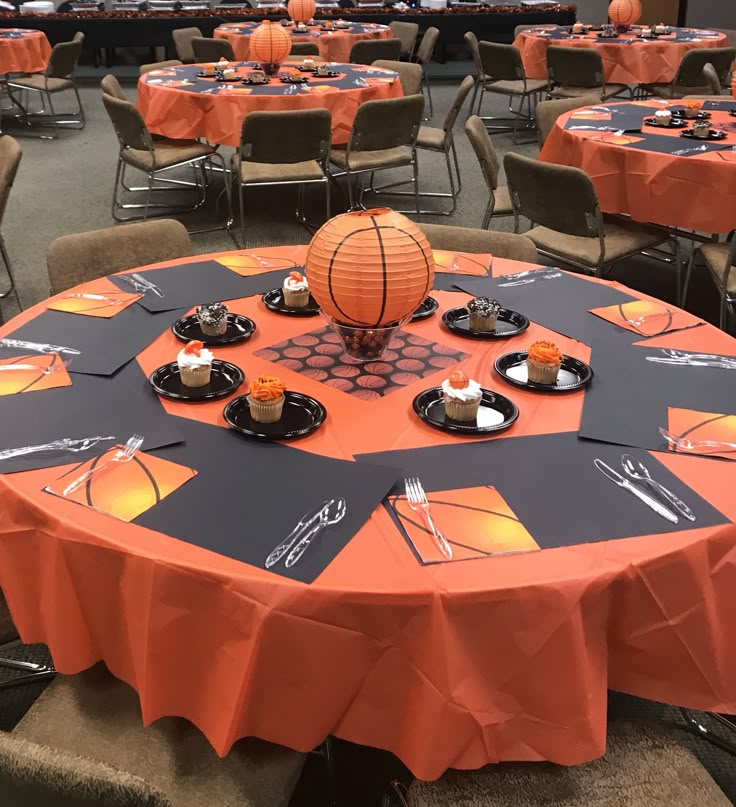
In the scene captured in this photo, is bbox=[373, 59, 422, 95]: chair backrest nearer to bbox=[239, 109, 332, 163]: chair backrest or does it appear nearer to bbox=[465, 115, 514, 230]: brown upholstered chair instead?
bbox=[239, 109, 332, 163]: chair backrest

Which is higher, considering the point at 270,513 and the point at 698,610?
the point at 270,513

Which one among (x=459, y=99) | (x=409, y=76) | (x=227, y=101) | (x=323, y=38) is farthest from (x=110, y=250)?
(x=323, y=38)

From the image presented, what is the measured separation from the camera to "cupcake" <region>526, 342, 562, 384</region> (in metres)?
1.66

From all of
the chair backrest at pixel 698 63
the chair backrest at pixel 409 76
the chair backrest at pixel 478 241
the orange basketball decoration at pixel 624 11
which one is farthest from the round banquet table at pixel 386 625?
the orange basketball decoration at pixel 624 11

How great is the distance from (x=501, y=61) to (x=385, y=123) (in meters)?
2.95

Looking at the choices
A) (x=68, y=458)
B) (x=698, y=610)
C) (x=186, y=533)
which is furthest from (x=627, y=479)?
(x=68, y=458)

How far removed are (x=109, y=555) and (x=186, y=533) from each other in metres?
0.12

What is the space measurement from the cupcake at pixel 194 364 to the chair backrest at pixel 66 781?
91cm

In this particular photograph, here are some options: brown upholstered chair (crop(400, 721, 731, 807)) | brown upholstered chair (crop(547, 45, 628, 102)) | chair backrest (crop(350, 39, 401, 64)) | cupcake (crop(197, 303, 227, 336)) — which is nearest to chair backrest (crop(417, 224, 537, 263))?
cupcake (crop(197, 303, 227, 336))

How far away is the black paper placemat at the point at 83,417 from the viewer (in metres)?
1.46

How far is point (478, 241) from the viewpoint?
2.64m

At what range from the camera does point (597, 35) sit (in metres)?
7.61

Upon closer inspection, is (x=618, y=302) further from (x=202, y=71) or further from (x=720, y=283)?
(x=202, y=71)

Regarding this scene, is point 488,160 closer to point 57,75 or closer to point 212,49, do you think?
point 212,49
